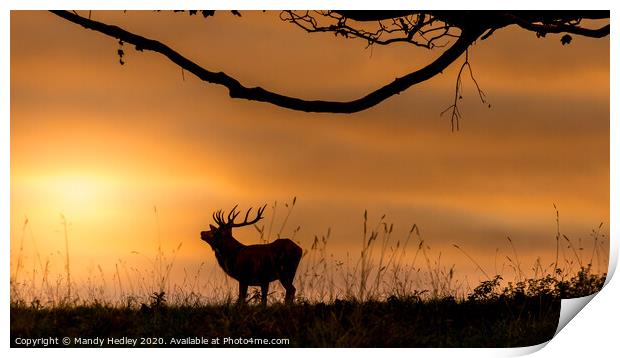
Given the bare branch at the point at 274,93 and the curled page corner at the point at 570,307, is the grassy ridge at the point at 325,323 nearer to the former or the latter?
the curled page corner at the point at 570,307

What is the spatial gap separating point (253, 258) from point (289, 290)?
0.96 m

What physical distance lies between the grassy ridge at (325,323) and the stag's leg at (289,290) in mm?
201

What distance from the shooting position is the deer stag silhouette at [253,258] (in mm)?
Answer: 11602

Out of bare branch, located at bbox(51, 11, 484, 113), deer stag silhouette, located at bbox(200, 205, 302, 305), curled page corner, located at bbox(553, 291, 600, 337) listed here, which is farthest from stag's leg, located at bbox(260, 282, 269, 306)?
curled page corner, located at bbox(553, 291, 600, 337)

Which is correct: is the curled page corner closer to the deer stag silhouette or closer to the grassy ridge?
the grassy ridge

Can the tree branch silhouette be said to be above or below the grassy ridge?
above

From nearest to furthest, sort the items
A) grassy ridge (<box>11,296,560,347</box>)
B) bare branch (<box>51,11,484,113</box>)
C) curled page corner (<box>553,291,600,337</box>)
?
grassy ridge (<box>11,296,560,347</box>) → bare branch (<box>51,11,484,113</box>) → curled page corner (<box>553,291,600,337</box>)

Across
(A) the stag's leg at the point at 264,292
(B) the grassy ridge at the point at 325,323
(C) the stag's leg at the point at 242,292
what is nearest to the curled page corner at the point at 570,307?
(B) the grassy ridge at the point at 325,323

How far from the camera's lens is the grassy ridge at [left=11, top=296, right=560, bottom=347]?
10.9 metres

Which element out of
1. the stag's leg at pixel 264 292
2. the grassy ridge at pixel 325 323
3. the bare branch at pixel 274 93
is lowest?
the grassy ridge at pixel 325 323

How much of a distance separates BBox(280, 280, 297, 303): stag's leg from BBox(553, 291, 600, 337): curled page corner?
2290mm

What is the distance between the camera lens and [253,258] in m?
A: 12.5
